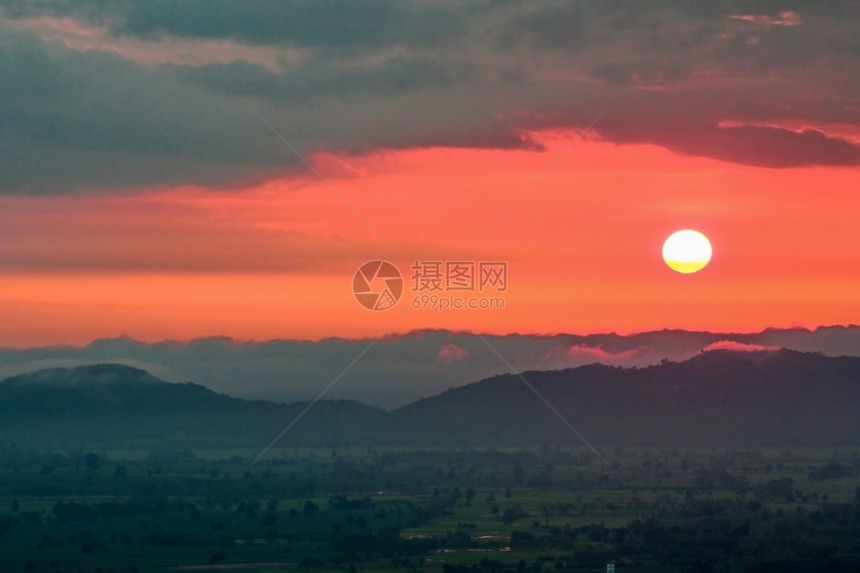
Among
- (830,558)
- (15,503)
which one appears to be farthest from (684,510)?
Result: (15,503)

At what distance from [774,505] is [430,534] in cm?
4515

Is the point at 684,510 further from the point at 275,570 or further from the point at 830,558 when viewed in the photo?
the point at 275,570

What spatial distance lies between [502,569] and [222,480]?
10288cm

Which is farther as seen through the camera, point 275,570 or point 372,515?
point 372,515

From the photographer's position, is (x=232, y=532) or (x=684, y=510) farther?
(x=684, y=510)

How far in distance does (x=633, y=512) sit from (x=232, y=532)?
41.6 metres

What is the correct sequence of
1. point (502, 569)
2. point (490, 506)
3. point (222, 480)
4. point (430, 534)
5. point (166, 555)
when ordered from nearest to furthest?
point (502, 569) → point (166, 555) → point (430, 534) → point (490, 506) → point (222, 480)

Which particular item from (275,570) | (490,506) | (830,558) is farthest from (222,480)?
(830,558)

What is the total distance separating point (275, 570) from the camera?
10312 cm

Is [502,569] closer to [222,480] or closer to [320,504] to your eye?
[320,504]

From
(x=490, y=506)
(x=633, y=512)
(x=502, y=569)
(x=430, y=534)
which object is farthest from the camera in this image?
(x=490, y=506)

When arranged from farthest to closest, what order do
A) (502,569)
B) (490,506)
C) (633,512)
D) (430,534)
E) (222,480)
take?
(222,480) < (490,506) < (633,512) < (430,534) < (502,569)

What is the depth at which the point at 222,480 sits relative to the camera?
197m

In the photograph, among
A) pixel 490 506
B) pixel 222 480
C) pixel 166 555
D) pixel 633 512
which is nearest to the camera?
pixel 166 555
